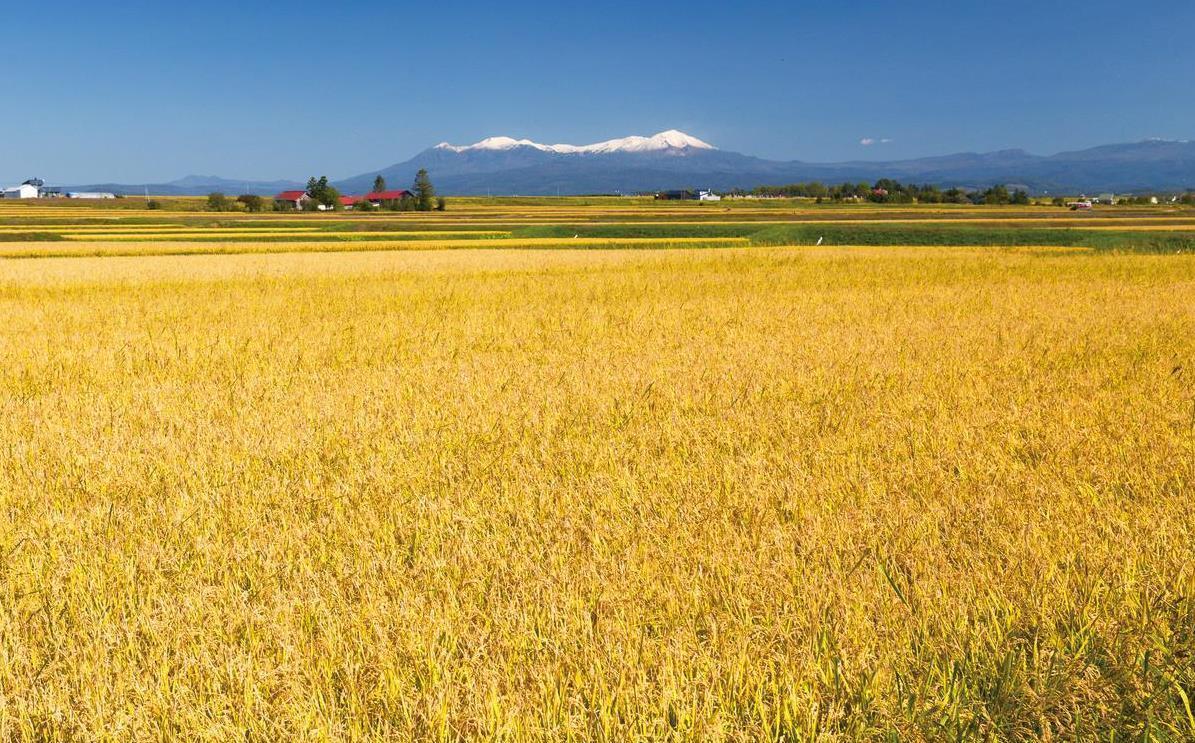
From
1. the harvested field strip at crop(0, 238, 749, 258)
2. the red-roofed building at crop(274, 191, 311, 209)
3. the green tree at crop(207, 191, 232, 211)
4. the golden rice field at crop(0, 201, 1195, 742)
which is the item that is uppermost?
the red-roofed building at crop(274, 191, 311, 209)

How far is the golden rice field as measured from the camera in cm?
290

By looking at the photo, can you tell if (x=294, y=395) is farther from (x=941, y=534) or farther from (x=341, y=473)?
(x=941, y=534)

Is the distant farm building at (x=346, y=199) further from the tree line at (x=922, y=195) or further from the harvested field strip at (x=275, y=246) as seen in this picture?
the harvested field strip at (x=275, y=246)

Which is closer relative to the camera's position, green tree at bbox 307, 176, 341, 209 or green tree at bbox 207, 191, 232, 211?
green tree at bbox 207, 191, 232, 211

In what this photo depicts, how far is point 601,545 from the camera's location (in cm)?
420

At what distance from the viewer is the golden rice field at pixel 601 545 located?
2.90 meters

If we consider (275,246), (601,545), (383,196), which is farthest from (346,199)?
(601,545)

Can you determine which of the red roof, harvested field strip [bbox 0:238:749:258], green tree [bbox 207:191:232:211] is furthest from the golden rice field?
the red roof

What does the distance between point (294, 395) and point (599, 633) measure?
5805mm

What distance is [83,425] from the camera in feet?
22.7

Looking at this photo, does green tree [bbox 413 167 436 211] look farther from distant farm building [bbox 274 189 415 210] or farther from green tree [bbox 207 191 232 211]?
green tree [bbox 207 191 232 211]

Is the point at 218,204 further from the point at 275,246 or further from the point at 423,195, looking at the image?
the point at 275,246

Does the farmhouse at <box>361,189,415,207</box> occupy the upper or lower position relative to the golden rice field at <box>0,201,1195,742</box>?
upper

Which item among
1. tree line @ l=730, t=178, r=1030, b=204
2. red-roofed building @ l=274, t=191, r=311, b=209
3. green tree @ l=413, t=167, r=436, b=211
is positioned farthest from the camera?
red-roofed building @ l=274, t=191, r=311, b=209
